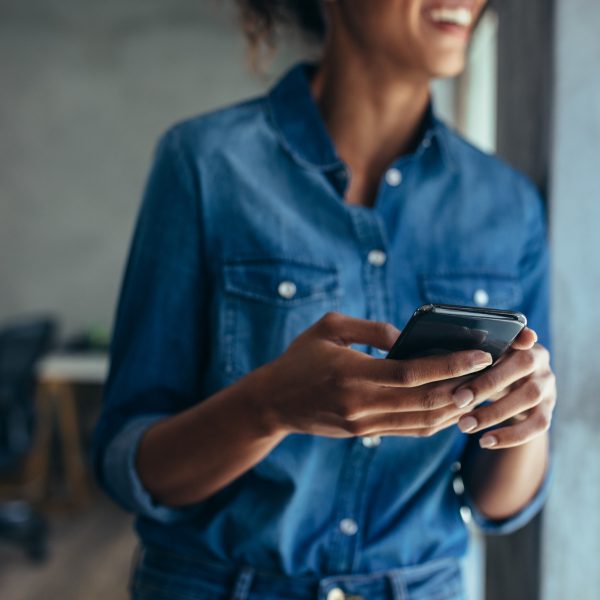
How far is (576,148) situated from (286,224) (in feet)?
1.39

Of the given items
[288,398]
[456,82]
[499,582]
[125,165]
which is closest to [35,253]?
[125,165]

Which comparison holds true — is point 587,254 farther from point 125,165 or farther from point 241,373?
point 125,165

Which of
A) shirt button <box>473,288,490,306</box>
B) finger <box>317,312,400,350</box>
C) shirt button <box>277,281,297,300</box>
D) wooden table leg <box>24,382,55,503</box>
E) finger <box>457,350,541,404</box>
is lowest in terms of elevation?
wooden table leg <box>24,382,55,503</box>

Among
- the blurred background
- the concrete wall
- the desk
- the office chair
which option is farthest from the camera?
the desk

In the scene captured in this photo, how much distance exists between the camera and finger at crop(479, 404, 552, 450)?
2.21 ft

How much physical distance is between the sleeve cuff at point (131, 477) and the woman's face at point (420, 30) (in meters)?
0.45

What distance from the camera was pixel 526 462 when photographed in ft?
2.73

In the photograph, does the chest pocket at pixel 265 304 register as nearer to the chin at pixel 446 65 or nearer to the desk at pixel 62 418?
the chin at pixel 446 65

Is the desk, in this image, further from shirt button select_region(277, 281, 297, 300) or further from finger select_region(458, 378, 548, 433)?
finger select_region(458, 378, 548, 433)

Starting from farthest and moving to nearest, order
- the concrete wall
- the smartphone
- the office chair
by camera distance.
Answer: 1. the office chair
2. the concrete wall
3. the smartphone

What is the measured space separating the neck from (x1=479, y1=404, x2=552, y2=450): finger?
33cm

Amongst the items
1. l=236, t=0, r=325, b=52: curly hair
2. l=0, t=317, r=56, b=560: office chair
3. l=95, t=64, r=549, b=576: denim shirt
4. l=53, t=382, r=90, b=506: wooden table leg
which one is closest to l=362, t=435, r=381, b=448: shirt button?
l=95, t=64, r=549, b=576: denim shirt

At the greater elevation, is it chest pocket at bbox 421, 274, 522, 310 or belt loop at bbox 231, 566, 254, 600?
chest pocket at bbox 421, 274, 522, 310

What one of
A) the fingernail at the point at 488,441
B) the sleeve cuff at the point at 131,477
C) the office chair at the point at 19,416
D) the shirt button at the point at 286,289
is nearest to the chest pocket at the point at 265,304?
the shirt button at the point at 286,289
